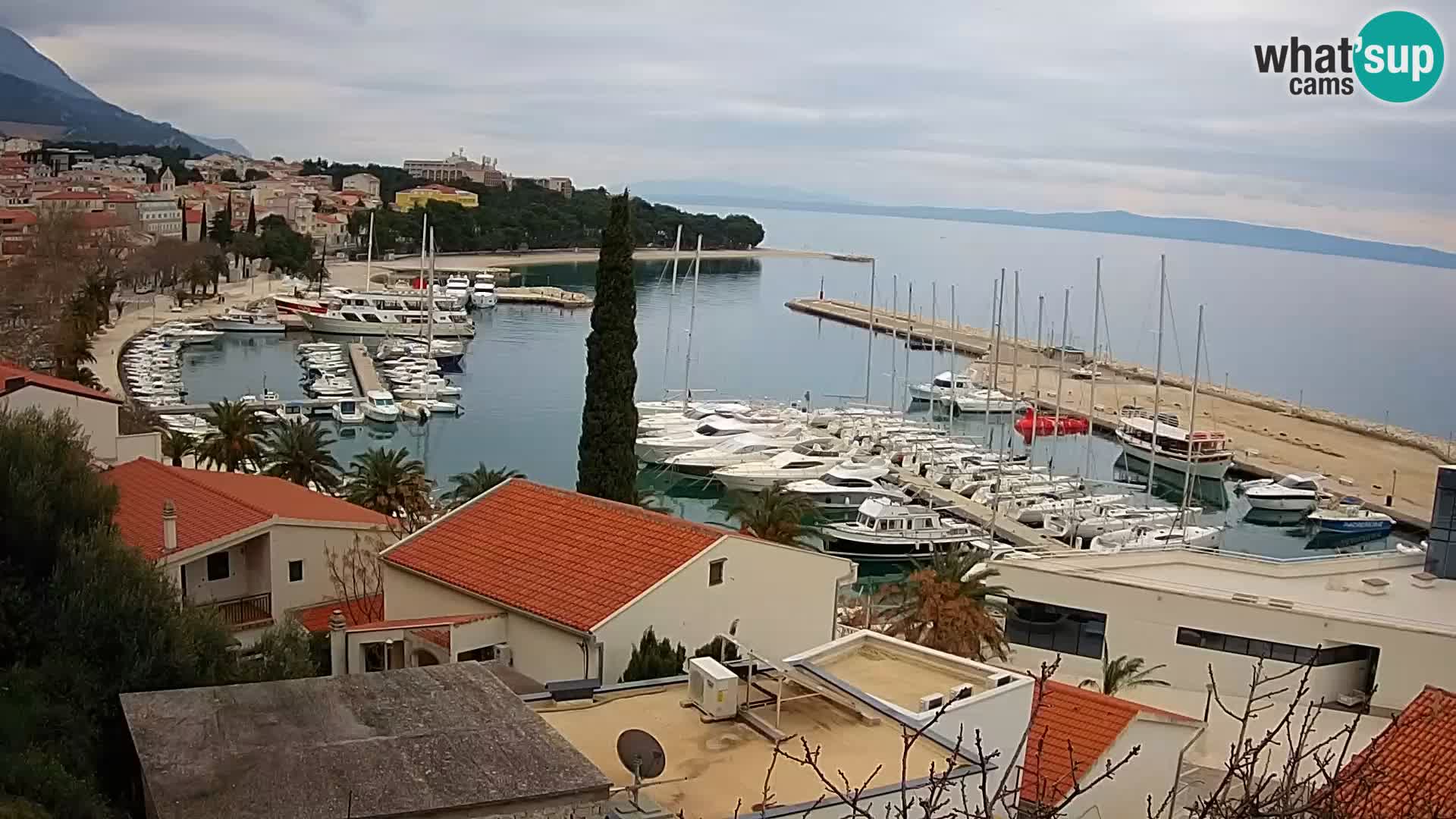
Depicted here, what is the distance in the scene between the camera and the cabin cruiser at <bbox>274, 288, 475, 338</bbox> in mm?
60281

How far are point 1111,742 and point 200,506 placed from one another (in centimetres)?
1020

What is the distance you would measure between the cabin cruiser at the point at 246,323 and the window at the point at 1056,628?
52124mm

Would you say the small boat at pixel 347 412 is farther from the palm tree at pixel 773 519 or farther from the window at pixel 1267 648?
the window at pixel 1267 648

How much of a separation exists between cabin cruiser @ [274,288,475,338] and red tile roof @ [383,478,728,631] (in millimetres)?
46976

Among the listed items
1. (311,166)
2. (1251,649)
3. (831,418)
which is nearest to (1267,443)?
(831,418)

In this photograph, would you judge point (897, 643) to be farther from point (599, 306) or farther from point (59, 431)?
point (599, 306)

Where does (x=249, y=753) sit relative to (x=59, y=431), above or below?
below

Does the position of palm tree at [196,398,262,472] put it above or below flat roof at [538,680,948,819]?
below

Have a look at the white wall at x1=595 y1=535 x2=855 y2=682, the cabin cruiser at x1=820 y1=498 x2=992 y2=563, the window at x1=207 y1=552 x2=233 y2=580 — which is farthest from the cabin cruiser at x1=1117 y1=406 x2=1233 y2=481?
the window at x1=207 y1=552 x2=233 y2=580

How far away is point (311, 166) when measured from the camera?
6900 inches

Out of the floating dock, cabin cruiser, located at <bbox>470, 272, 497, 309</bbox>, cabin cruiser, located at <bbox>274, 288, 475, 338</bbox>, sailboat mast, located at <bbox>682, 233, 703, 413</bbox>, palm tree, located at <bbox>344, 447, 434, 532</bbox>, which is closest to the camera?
palm tree, located at <bbox>344, 447, 434, 532</bbox>

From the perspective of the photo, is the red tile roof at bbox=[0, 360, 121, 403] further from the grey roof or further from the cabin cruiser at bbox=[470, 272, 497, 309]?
the cabin cruiser at bbox=[470, 272, 497, 309]

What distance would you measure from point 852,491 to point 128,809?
25.4 m

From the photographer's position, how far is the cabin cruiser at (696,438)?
36094mm
